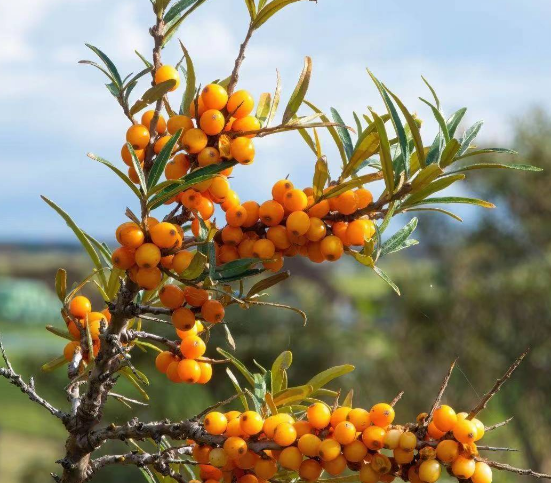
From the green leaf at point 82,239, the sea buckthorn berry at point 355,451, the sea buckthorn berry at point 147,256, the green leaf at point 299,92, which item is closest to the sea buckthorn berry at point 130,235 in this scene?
the sea buckthorn berry at point 147,256

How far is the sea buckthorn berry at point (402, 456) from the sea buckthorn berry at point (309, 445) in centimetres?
8

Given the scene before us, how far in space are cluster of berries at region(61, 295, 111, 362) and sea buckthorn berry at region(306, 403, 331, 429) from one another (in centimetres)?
31

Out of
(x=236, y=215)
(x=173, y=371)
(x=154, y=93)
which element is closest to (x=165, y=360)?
(x=173, y=371)

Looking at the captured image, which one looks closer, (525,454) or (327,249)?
(327,249)

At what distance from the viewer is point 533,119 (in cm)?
777

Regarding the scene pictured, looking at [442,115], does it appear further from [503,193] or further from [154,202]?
[503,193]

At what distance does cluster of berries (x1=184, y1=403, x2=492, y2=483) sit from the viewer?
762 mm

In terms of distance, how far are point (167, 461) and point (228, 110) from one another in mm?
416

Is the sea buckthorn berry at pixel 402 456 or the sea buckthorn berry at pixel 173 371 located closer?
the sea buckthorn berry at pixel 402 456

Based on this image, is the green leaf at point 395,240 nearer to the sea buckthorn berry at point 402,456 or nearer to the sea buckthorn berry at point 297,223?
the sea buckthorn berry at point 297,223

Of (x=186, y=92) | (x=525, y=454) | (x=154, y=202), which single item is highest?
(x=186, y=92)

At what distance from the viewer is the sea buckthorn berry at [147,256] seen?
79cm

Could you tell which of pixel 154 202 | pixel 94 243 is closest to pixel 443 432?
pixel 154 202

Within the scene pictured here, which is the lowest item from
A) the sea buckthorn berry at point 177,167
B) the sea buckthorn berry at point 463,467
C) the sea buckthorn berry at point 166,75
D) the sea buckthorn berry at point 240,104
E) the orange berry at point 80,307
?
the sea buckthorn berry at point 463,467
